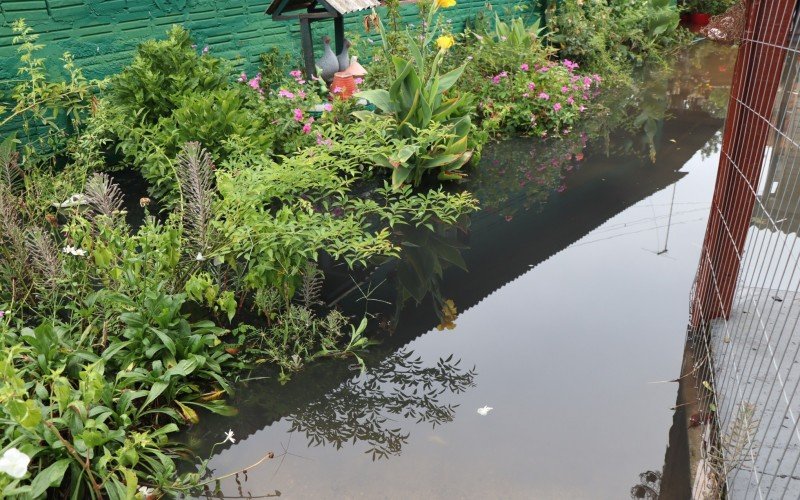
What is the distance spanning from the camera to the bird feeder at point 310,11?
18.2 feet

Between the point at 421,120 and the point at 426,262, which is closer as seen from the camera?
the point at 426,262

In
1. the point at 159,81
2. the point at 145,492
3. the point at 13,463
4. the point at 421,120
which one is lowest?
the point at 145,492

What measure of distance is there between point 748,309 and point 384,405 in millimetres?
1746

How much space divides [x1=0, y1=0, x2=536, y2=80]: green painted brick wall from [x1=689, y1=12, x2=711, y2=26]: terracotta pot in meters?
9.69

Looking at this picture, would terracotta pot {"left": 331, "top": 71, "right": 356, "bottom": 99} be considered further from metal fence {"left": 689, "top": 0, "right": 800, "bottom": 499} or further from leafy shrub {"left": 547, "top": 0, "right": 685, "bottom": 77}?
leafy shrub {"left": 547, "top": 0, "right": 685, "bottom": 77}

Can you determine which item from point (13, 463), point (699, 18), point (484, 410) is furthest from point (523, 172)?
point (699, 18)

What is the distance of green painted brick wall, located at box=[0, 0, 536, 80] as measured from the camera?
5.19 meters

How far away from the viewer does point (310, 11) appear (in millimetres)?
5977

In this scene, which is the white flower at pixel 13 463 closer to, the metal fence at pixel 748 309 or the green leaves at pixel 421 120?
the metal fence at pixel 748 309

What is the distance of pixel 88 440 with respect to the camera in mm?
2312

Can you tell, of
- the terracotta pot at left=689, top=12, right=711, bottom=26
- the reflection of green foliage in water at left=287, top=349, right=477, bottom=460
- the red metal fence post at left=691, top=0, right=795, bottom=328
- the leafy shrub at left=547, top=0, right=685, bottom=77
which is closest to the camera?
the red metal fence post at left=691, top=0, right=795, bottom=328

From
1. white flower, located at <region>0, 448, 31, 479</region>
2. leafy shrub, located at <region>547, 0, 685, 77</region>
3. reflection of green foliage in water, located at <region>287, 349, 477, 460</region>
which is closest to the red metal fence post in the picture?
reflection of green foliage in water, located at <region>287, 349, 477, 460</region>

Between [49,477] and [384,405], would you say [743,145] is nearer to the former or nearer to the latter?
[384,405]

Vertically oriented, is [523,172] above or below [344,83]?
below
